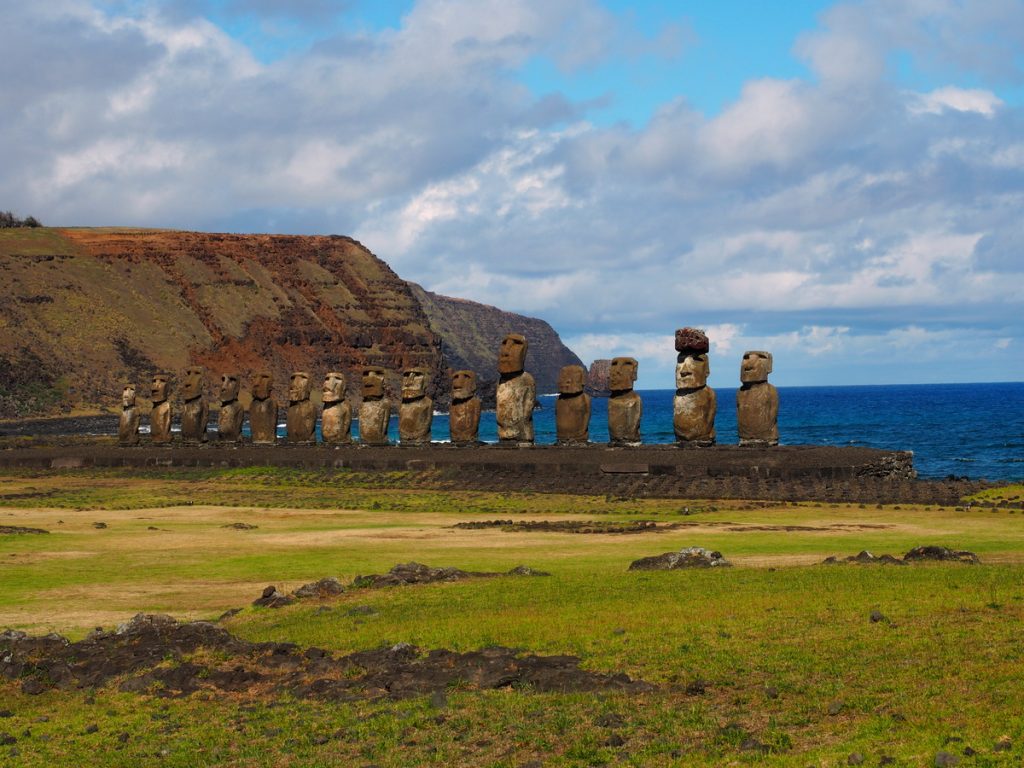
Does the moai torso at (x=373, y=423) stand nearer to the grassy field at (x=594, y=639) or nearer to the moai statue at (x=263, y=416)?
the moai statue at (x=263, y=416)

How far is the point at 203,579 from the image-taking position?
19328 millimetres

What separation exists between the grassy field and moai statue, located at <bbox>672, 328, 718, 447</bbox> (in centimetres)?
1325

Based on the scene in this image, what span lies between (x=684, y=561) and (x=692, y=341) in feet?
67.9

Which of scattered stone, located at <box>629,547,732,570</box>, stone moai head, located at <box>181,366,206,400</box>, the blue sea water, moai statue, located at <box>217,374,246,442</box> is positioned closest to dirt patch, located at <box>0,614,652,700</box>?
scattered stone, located at <box>629,547,732,570</box>

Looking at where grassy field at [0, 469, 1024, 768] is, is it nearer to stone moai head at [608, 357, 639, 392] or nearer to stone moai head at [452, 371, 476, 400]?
stone moai head at [608, 357, 639, 392]

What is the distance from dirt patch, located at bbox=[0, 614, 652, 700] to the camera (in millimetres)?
11625

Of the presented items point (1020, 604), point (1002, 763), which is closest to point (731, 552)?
point (1020, 604)

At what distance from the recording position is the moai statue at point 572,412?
4053 centimetres

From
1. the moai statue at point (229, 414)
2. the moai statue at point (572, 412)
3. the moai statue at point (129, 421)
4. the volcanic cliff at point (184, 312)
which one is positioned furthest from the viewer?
the volcanic cliff at point (184, 312)

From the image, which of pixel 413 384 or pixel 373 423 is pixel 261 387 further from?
pixel 413 384

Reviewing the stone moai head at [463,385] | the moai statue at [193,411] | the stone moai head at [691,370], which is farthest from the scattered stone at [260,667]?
the moai statue at [193,411]

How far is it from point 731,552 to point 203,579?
846 cm

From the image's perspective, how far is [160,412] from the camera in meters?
51.0

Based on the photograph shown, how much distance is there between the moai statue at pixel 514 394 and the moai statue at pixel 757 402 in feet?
23.3
